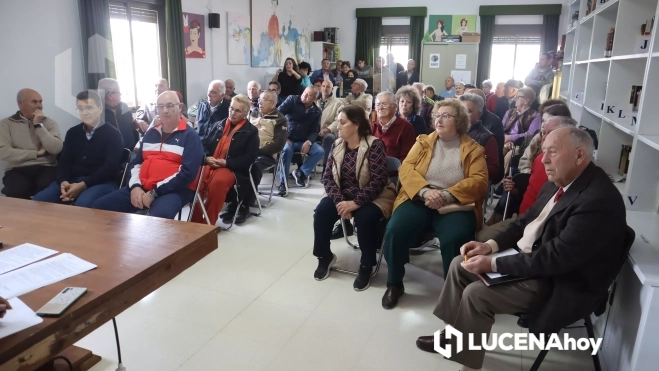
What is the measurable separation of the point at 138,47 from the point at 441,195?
186 inches

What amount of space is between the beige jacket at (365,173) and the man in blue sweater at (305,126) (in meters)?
2.40

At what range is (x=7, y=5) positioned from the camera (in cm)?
404

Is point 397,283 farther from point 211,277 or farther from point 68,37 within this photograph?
point 68,37

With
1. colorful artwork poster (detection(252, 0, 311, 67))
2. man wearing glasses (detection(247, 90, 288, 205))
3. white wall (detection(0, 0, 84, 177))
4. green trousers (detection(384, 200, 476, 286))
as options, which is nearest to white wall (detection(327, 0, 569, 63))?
colorful artwork poster (detection(252, 0, 311, 67))

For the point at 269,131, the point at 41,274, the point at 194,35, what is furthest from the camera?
the point at 194,35

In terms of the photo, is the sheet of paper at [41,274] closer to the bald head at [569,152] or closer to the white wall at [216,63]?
the bald head at [569,152]

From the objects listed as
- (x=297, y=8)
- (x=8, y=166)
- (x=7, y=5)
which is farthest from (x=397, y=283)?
(x=297, y=8)

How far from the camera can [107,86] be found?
454cm

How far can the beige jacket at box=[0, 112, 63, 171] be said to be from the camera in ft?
11.7

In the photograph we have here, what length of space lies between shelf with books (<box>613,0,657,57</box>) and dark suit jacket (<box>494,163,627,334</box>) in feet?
6.30

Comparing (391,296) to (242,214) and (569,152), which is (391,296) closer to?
(569,152)

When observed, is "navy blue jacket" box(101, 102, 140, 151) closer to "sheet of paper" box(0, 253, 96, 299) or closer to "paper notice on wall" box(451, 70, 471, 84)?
"sheet of paper" box(0, 253, 96, 299)

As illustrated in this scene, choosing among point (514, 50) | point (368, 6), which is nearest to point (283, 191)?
point (368, 6)

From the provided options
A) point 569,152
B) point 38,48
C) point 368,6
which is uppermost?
point 368,6
